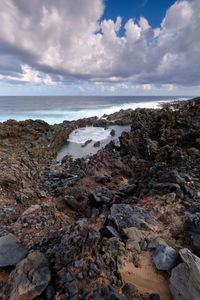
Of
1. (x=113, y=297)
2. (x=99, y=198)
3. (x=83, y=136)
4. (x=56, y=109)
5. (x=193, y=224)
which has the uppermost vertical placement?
(x=56, y=109)

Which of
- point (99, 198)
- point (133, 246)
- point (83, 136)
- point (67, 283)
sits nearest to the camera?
point (67, 283)

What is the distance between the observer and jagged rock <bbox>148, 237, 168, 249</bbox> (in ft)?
8.22

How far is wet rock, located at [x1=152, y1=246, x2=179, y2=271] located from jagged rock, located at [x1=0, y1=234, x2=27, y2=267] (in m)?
1.99

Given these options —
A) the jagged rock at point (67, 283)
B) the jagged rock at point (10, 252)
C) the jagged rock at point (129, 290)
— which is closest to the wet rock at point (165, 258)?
the jagged rock at point (129, 290)

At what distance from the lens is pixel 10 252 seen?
208 centimetres

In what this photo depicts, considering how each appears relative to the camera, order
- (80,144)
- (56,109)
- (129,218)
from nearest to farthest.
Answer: (129,218), (80,144), (56,109)

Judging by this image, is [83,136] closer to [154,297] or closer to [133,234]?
[133,234]

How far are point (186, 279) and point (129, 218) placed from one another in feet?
5.25

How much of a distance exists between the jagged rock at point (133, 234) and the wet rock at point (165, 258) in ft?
1.47

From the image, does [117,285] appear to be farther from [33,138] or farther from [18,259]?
[33,138]

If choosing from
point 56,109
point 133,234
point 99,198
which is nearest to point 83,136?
point 99,198

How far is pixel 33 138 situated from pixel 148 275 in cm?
1811

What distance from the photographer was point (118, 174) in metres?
8.30

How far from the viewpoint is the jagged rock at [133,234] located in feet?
8.84
